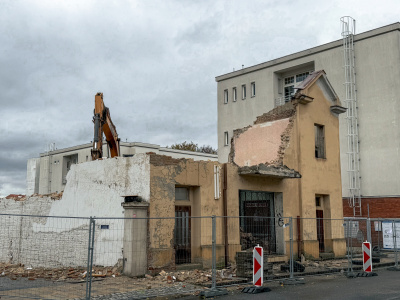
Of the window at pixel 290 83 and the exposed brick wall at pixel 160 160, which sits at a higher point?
the window at pixel 290 83

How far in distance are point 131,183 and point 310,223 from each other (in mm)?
8980

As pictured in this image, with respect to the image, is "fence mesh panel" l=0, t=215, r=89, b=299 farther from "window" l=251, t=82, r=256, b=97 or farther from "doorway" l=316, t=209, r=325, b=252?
"window" l=251, t=82, r=256, b=97

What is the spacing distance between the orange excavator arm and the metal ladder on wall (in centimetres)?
1839

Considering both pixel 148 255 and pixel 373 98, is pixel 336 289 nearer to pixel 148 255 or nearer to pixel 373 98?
pixel 148 255

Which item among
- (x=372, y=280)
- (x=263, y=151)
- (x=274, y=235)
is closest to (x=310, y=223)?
(x=274, y=235)

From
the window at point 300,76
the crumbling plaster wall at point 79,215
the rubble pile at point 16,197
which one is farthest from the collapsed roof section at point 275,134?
the window at point 300,76

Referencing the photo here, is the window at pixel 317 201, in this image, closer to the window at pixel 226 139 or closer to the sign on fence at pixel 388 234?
the sign on fence at pixel 388 234

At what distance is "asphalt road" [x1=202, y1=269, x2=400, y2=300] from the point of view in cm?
1094

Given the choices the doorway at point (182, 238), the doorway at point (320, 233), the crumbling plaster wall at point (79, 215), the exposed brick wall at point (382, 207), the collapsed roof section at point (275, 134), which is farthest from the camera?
the exposed brick wall at point (382, 207)

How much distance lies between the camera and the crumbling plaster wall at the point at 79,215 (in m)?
14.9

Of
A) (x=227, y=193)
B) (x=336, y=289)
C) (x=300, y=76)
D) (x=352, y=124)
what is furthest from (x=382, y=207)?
(x=336, y=289)

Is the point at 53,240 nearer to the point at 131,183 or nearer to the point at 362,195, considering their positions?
the point at 131,183

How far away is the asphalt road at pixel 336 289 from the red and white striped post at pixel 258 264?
0.37m

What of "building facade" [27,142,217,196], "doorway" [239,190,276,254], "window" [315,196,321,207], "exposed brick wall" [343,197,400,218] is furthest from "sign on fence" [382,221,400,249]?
"building facade" [27,142,217,196]
